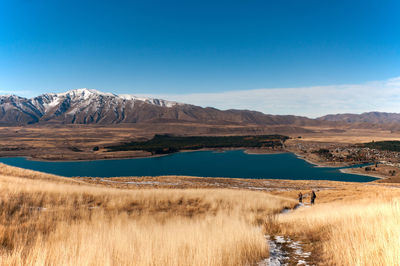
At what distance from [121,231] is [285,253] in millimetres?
3822

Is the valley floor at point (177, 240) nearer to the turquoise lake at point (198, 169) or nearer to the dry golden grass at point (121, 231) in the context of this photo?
the dry golden grass at point (121, 231)

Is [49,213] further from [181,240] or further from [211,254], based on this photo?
[211,254]

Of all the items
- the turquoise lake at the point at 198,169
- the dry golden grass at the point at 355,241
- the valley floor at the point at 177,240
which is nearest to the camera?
the dry golden grass at the point at 355,241

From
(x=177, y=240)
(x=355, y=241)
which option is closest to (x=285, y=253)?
(x=355, y=241)

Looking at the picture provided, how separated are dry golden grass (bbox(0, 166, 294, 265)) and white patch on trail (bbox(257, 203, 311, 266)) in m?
0.26

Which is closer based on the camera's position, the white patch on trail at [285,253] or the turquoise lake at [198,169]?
the white patch on trail at [285,253]

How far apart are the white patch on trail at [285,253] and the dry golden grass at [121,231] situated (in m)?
0.26

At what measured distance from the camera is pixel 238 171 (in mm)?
90000

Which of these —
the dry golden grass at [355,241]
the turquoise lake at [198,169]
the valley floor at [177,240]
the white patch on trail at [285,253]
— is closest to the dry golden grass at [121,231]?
the valley floor at [177,240]

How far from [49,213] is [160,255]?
6235 millimetres

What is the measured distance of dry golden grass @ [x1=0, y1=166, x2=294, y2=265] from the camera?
13.3 ft

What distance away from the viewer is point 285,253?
18.1ft

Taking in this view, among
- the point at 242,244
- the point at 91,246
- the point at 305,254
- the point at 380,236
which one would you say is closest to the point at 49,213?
the point at 91,246

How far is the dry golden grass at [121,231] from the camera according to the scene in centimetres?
404
